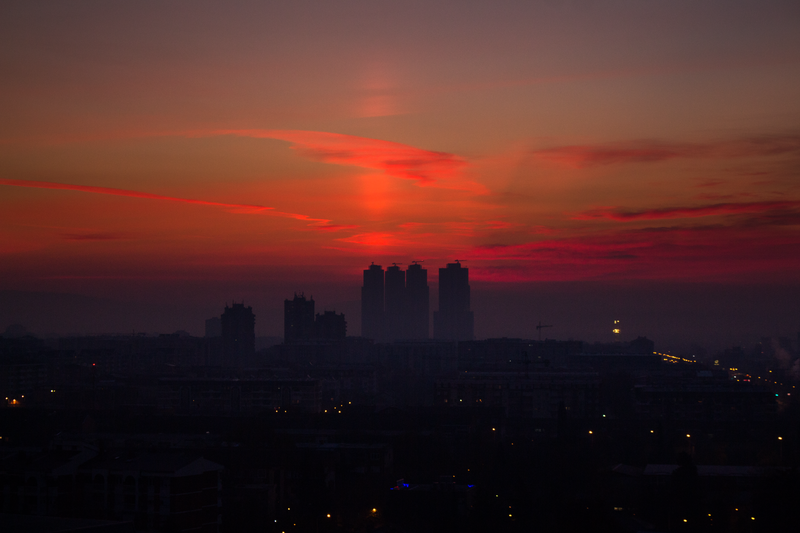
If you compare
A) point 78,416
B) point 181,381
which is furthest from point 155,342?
point 78,416

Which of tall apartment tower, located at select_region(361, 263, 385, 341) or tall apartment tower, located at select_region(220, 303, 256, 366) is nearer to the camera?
tall apartment tower, located at select_region(220, 303, 256, 366)

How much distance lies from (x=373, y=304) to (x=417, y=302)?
265 inches

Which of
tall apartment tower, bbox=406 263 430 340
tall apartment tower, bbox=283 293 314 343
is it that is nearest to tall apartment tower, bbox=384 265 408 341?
tall apartment tower, bbox=406 263 430 340

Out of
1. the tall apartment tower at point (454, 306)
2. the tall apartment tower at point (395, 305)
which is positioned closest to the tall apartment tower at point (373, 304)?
the tall apartment tower at point (395, 305)

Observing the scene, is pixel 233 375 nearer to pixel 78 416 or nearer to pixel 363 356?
pixel 78 416

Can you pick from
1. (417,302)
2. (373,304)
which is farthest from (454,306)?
(373,304)

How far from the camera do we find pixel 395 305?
14112 centimetres

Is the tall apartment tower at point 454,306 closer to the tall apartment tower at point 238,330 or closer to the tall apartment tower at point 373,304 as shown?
the tall apartment tower at point 373,304

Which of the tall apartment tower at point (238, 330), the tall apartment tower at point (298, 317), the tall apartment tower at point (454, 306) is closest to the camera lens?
the tall apartment tower at point (238, 330)

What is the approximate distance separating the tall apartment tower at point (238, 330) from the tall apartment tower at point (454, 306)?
178 feet

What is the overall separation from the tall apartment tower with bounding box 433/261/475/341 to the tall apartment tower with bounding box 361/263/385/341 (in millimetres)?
8502

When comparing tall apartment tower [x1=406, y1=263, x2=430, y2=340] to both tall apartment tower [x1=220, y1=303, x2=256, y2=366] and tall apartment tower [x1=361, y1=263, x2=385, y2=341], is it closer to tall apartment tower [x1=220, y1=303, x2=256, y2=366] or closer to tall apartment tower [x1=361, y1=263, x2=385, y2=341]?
tall apartment tower [x1=361, y1=263, x2=385, y2=341]

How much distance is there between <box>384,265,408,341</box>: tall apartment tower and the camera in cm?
13900

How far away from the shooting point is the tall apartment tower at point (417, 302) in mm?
139000
